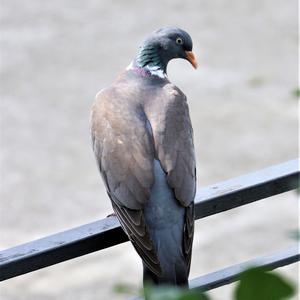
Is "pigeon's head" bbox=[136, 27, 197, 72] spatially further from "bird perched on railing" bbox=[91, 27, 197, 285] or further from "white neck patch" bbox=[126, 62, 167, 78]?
"bird perched on railing" bbox=[91, 27, 197, 285]

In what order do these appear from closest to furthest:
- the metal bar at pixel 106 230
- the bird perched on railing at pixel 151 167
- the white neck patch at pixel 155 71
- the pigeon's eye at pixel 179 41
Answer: the metal bar at pixel 106 230, the bird perched on railing at pixel 151 167, the white neck patch at pixel 155 71, the pigeon's eye at pixel 179 41

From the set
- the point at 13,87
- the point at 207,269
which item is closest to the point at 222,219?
the point at 207,269

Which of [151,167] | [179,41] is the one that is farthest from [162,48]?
[151,167]

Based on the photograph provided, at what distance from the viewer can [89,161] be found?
736 cm

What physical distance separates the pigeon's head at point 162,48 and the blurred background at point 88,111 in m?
2.08

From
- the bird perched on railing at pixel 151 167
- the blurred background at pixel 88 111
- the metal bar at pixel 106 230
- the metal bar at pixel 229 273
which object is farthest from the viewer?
the blurred background at pixel 88 111

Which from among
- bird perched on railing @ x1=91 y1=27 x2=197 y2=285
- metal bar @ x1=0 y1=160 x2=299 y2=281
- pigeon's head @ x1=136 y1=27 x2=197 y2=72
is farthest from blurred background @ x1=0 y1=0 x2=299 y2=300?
metal bar @ x1=0 y1=160 x2=299 y2=281

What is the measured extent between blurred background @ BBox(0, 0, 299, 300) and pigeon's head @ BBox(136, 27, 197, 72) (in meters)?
2.08

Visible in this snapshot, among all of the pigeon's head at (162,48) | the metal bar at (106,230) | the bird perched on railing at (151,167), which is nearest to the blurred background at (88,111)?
the pigeon's head at (162,48)

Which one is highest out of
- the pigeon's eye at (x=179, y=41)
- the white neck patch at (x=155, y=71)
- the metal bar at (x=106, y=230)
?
the metal bar at (x=106, y=230)

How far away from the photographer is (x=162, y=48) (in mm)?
3693

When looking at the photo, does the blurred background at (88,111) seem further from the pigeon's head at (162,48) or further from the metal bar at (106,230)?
the metal bar at (106,230)

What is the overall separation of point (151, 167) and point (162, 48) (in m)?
0.92

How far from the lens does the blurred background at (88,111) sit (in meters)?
6.21
